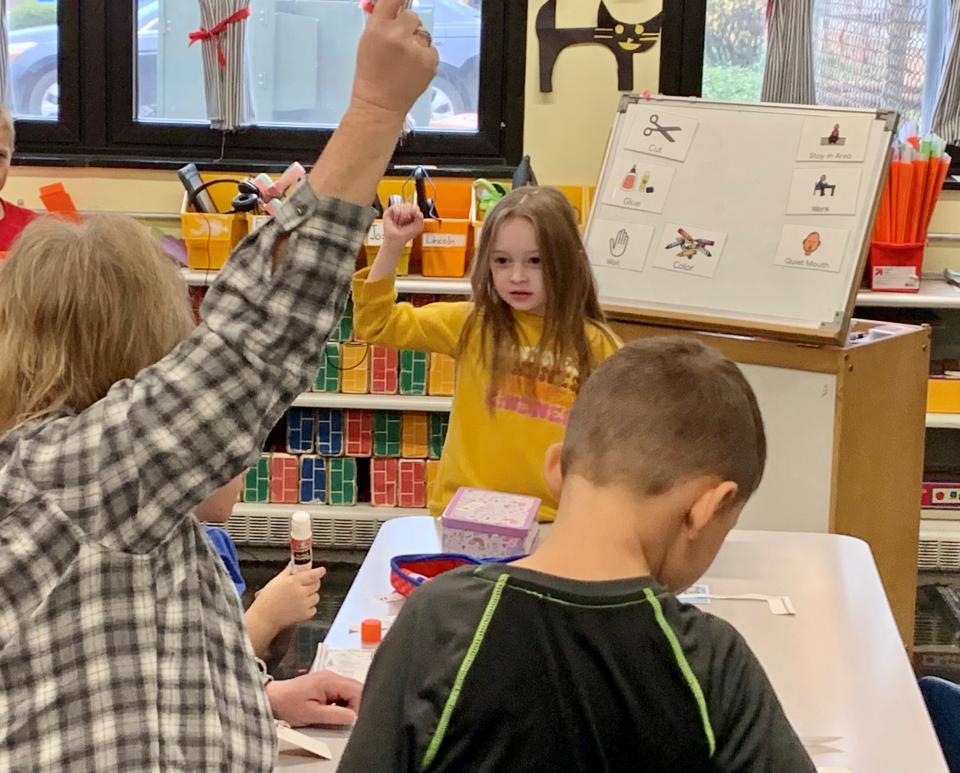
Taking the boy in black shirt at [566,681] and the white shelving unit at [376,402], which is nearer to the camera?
the boy in black shirt at [566,681]

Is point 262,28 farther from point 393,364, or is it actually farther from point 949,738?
point 949,738

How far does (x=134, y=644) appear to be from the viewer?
0.94 meters

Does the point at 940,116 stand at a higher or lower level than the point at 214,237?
higher

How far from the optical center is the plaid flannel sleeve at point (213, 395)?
0.89 meters

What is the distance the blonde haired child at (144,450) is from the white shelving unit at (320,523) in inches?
112

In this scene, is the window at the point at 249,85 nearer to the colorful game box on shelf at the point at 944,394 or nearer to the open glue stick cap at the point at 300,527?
the colorful game box on shelf at the point at 944,394

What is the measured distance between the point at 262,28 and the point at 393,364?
1182 mm

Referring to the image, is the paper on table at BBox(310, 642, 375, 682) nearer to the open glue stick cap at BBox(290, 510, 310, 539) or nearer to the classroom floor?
the open glue stick cap at BBox(290, 510, 310, 539)

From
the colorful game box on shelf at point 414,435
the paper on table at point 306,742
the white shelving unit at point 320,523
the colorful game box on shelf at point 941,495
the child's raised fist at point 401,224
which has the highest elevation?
the child's raised fist at point 401,224

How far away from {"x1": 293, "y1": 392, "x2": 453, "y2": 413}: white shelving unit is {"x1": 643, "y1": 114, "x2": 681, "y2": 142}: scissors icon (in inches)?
40.5

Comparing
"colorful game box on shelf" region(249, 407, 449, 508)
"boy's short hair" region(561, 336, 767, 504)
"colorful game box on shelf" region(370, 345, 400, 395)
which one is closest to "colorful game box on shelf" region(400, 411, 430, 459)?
"colorful game box on shelf" region(249, 407, 449, 508)

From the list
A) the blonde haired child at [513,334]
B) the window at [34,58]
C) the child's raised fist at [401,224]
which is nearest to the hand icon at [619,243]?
the blonde haired child at [513,334]

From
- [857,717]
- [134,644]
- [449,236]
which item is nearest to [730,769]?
[134,644]

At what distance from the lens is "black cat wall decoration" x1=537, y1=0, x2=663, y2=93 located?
3807 millimetres
